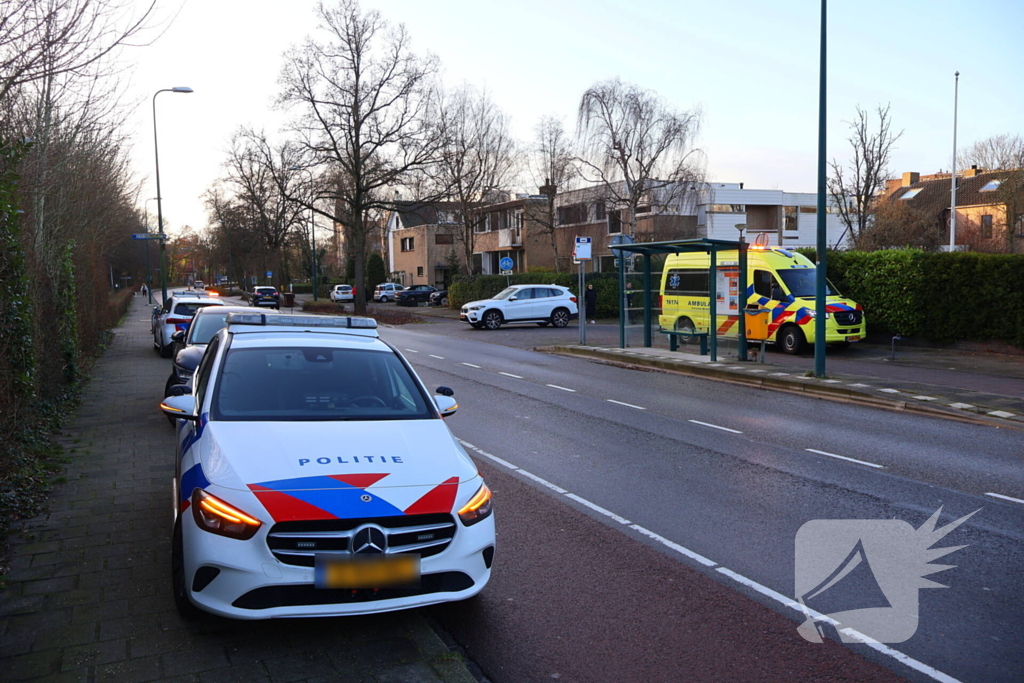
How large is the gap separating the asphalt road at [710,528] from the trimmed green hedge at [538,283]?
22757mm

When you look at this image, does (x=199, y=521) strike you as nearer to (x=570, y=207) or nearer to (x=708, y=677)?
(x=708, y=677)

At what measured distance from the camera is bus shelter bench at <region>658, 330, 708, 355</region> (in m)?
19.1

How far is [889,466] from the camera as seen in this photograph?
8.36m

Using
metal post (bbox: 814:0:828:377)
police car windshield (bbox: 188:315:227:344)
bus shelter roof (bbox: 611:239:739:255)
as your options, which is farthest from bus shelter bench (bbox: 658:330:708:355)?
police car windshield (bbox: 188:315:227:344)

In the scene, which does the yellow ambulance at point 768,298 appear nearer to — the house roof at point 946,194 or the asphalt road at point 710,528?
the asphalt road at point 710,528

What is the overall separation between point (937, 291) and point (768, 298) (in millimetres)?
3999

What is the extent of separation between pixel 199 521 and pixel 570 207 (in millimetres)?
48015

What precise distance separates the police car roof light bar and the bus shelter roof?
1230cm

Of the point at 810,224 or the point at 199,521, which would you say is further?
the point at 810,224

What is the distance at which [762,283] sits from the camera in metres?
20.4

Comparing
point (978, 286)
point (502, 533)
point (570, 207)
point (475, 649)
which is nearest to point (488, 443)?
point (502, 533)

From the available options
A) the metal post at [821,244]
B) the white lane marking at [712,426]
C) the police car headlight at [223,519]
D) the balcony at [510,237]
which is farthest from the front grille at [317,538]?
the balcony at [510,237]

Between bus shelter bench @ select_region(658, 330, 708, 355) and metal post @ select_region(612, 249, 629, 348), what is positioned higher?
metal post @ select_region(612, 249, 629, 348)

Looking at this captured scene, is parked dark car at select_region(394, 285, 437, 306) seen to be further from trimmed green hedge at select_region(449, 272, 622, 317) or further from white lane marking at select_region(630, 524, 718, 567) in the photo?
white lane marking at select_region(630, 524, 718, 567)
